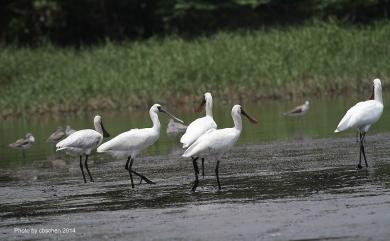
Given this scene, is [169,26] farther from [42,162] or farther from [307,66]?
[42,162]

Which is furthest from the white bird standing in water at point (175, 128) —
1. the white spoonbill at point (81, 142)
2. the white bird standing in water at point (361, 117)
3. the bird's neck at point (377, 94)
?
the white bird standing in water at point (361, 117)

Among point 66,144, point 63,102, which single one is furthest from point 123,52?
point 66,144

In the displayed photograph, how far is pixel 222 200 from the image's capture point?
521 inches

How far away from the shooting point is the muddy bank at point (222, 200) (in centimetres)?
1129

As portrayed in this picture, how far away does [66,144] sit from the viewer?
671 inches

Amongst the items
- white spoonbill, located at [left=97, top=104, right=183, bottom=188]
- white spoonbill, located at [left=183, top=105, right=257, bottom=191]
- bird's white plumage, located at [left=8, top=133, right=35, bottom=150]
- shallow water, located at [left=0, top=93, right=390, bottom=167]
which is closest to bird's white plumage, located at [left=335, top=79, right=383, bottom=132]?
white spoonbill, located at [left=183, top=105, right=257, bottom=191]

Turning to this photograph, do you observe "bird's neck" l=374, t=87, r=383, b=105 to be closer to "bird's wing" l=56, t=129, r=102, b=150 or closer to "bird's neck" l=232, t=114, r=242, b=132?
"bird's neck" l=232, t=114, r=242, b=132

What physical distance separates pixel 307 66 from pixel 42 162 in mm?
14158

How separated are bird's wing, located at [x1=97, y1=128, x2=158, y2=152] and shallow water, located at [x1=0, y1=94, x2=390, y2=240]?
55cm

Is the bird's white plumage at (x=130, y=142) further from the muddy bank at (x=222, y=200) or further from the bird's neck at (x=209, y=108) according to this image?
the bird's neck at (x=209, y=108)

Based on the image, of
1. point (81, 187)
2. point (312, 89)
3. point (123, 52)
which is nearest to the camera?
point (81, 187)

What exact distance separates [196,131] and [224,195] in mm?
2500

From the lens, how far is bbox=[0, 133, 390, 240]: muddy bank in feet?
37.0

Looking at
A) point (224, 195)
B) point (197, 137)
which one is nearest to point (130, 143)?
point (197, 137)
